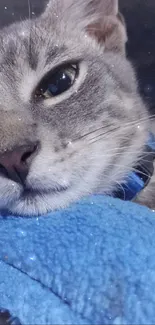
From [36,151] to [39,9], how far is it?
67cm

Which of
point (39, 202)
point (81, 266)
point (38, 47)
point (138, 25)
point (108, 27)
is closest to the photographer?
point (81, 266)

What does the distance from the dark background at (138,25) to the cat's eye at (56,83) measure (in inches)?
16.5

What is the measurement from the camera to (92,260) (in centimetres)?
76

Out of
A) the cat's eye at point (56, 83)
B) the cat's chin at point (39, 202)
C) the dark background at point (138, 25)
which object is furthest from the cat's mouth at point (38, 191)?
the dark background at point (138, 25)

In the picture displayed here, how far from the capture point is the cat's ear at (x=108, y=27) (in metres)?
1.14

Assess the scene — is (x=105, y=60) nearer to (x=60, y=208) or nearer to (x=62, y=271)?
(x=60, y=208)

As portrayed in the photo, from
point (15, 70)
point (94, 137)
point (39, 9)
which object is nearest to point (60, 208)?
point (94, 137)

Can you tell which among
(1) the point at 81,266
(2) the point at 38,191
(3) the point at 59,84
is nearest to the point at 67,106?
(3) the point at 59,84

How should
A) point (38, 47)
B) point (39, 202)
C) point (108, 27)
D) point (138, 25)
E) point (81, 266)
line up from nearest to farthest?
point (81, 266)
point (39, 202)
point (38, 47)
point (108, 27)
point (138, 25)

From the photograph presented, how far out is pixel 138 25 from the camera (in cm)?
145

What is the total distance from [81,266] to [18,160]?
172 mm

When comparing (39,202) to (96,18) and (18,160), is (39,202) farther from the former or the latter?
(96,18)

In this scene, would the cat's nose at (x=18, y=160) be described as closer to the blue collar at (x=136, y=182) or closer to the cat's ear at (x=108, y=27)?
the blue collar at (x=136, y=182)

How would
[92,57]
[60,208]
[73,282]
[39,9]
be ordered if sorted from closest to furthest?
1. [73,282]
2. [60,208]
3. [92,57]
4. [39,9]
